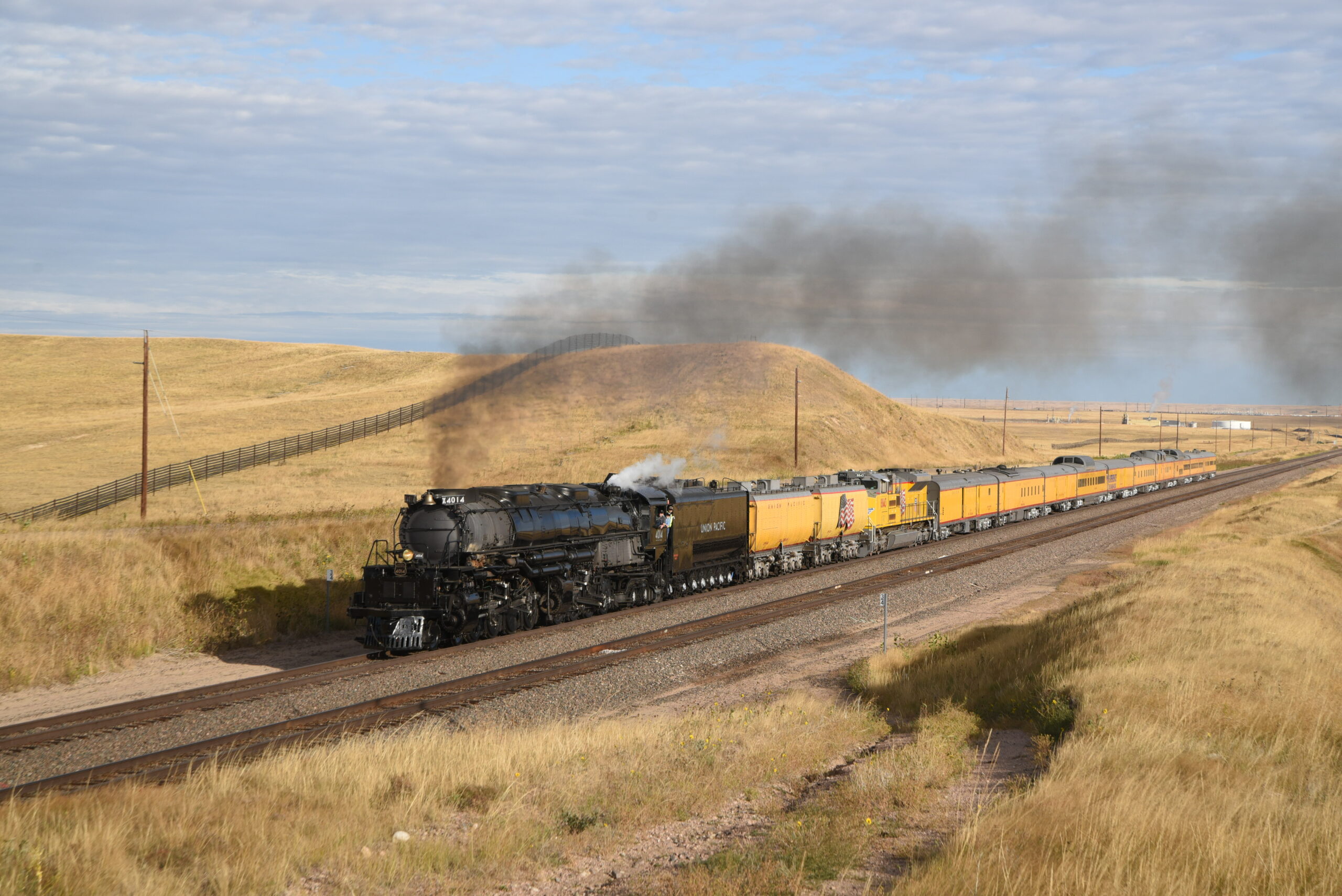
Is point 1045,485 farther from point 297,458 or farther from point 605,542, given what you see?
point 297,458

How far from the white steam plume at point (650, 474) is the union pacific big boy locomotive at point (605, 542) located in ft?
1.17

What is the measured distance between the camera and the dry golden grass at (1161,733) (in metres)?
8.34

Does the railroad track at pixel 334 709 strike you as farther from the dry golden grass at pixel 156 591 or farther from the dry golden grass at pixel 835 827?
the dry golden grass at pixel 835 827

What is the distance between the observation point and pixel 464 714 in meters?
17.6

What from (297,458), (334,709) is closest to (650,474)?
(334,709)

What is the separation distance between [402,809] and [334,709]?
7855mm

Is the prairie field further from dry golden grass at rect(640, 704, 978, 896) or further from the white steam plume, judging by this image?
dry golden grass at rect(640, 704, 978, 896)

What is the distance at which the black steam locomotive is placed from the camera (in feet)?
74.5

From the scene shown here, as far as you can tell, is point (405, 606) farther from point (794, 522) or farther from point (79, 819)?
point (794, 522)

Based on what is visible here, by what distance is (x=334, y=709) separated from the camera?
710 inches

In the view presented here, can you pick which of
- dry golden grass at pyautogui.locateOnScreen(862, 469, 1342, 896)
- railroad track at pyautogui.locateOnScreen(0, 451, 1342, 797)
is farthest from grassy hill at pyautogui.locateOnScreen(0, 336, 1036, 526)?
dry golden grass at pyautogui.locateOnScreen(862, 469, 1342, 896)

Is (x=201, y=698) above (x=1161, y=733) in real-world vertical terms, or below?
below

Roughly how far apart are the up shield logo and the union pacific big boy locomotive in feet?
0.21

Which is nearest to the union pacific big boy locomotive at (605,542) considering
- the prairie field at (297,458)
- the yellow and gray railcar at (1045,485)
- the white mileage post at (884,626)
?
the yellow and gray railcar at (1045,485)
